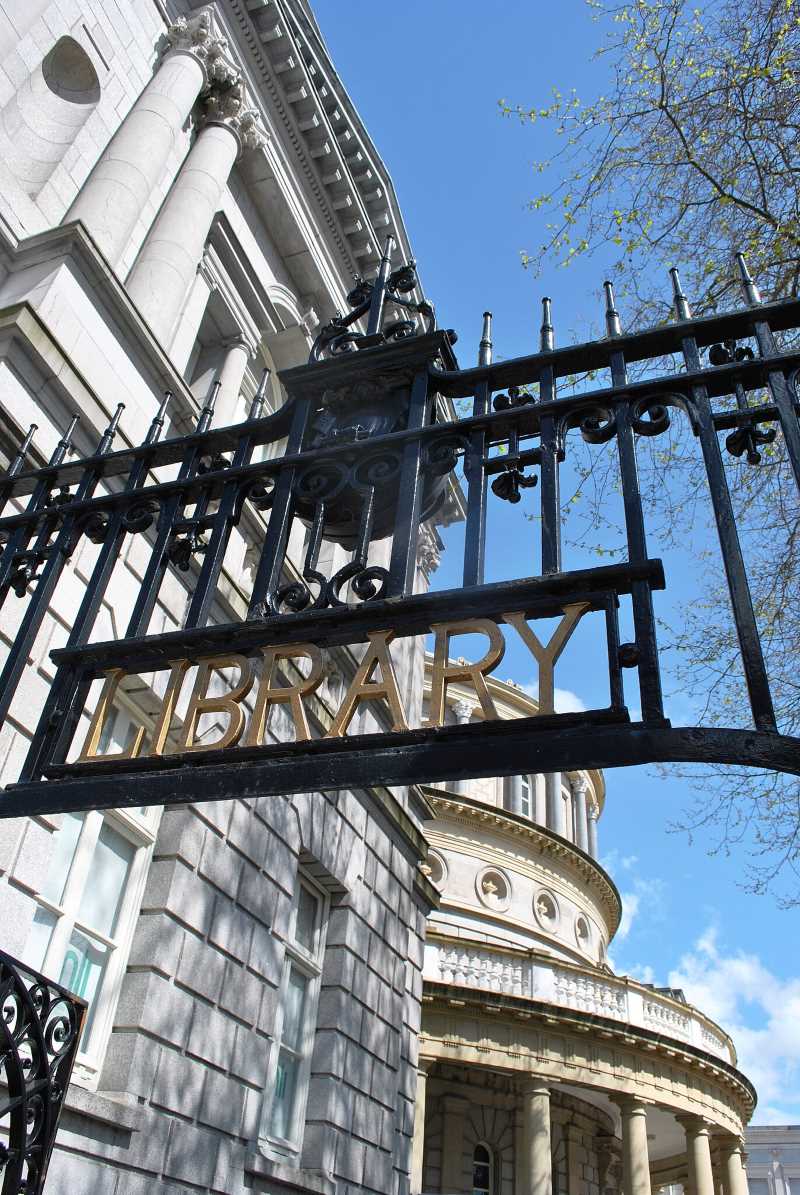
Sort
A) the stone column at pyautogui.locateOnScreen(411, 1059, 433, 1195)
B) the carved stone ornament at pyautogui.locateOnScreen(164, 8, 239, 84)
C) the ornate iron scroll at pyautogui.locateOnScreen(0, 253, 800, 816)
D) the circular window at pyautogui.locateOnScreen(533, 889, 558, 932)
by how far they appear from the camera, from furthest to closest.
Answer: the circular window at pyautogui.locateOnScreen(533, 889, 558, 932), the stone column at pyautogui.locateOnScreen(411, 1059, 433, 1195), the carved stone ornament at pyautogui.locateOnScreen(164, 8, 239, 84), the ornate iron scroll at pyautogui.locateOnScreen(0, 253, 800, 816)

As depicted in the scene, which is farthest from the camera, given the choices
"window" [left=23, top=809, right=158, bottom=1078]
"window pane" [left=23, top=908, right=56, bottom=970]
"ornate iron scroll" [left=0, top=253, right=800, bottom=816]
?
"window" [left=23, top=809, right=158, bottom=1078]

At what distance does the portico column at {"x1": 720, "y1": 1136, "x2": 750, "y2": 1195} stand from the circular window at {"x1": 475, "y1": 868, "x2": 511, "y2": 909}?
33.6ft

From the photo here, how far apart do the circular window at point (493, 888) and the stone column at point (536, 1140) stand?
11.9 m

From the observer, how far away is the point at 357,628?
136 inches

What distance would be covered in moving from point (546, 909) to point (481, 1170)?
10927 millimetres

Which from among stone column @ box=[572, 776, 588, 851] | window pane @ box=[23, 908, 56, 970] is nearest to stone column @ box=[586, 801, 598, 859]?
stone column @ box=[572, 776, 588, 851]

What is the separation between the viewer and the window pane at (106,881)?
304 inches

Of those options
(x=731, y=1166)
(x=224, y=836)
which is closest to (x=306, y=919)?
(x=224, y=836)

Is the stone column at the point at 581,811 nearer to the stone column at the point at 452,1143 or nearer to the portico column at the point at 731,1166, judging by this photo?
the portico column at the point at 731,1166

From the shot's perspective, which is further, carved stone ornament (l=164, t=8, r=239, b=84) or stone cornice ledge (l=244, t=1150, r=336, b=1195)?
carved stone ornament (l=164, t=8, r=239, b=84)

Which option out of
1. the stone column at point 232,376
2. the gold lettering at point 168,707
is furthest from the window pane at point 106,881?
the stone column at point 232,376

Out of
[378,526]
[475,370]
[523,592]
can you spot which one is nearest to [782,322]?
[475,370]

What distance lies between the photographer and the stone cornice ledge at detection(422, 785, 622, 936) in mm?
33688

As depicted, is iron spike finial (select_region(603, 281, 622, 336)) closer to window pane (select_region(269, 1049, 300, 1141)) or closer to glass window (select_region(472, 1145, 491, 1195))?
window pane (select_region(269, 1049, 300, 1141))
